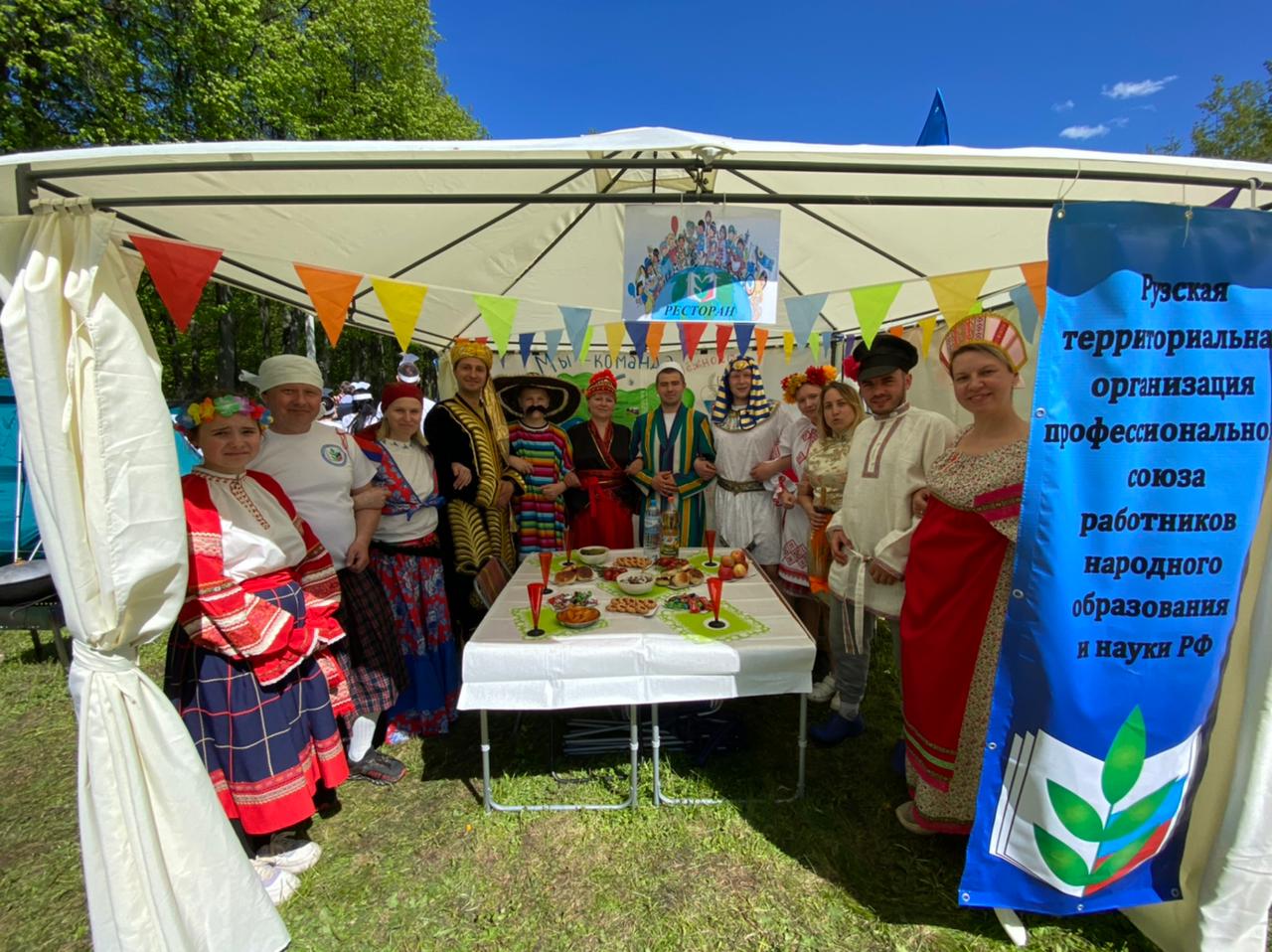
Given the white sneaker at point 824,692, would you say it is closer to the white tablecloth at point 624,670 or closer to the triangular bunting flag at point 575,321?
the white tablecloth at point 624,670

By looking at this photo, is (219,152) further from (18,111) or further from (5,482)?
(18,111)

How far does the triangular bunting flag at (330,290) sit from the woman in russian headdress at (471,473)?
90 centimetres

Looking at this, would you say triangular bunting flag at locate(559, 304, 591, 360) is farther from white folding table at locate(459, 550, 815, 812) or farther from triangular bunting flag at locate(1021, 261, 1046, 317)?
triangular bunting flag at locate(1021, 261, 1046, 317)

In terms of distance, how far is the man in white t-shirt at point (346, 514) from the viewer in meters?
2.24

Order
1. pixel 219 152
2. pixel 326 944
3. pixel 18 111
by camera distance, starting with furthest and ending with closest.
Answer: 1. pixel 18 111
2. pixel 326 944
3. pixel 219 152

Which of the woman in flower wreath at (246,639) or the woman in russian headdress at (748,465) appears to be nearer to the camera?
the woman in flower wreath at (246,639)

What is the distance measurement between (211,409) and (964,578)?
2558 millimetres

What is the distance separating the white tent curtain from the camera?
1.38 m

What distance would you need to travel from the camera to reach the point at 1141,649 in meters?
1.54

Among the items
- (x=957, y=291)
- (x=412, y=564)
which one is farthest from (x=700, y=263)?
(x=412, y=564)

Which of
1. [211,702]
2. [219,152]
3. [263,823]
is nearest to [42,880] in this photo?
[263,823]

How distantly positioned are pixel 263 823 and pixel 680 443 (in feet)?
9.59

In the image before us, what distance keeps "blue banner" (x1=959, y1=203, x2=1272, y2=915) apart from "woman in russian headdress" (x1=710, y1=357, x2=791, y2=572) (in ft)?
6.63

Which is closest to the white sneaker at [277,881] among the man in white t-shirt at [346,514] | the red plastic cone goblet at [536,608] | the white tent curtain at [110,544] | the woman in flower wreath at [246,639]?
the woman in flower wreath at [246,639]
